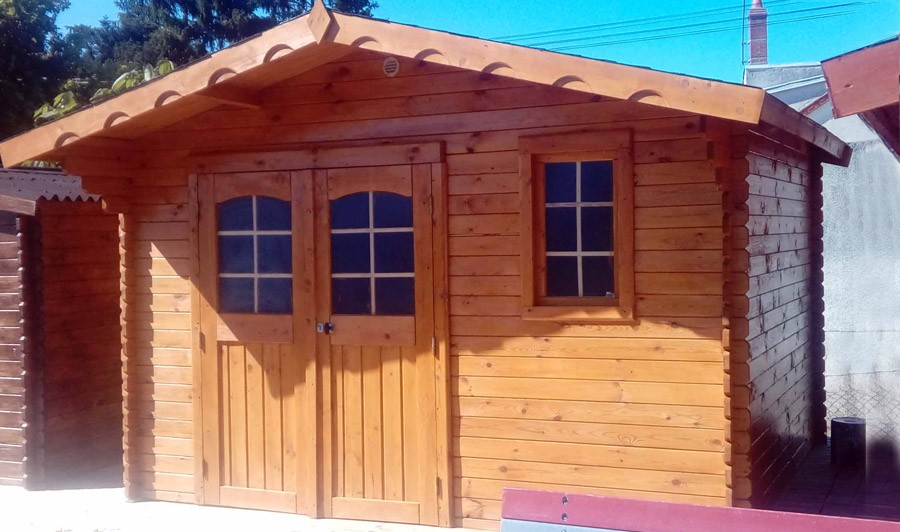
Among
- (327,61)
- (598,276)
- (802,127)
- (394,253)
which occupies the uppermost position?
(327,61)

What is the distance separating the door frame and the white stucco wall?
6851mm

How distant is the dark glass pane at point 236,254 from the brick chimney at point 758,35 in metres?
14.5

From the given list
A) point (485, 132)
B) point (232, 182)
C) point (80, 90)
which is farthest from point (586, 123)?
point (80, 90)

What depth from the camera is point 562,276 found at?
5742mm

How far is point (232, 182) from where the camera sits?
6.48 meters

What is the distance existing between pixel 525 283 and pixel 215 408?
8.16 ft

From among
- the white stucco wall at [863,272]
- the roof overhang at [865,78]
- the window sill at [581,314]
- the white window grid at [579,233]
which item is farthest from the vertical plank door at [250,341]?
the white stucco wall at [863,272]

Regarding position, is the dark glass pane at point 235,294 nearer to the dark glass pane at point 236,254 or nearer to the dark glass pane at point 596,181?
the dark glass pane at point 236,254

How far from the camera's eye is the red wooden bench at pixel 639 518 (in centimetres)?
292

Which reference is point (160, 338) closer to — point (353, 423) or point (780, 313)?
point (353, 423)

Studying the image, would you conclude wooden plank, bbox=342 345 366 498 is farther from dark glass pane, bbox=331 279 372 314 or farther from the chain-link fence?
the chain-link fence

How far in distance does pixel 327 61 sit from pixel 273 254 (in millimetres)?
1373

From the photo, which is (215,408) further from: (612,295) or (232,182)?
(612,295)

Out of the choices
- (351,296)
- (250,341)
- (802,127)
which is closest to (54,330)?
(250,341)
